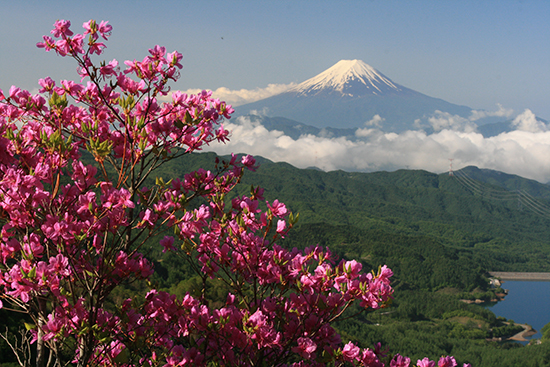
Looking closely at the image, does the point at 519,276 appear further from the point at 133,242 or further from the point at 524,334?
the point at 133,242

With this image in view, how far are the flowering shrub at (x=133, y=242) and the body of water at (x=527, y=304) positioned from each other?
455ft

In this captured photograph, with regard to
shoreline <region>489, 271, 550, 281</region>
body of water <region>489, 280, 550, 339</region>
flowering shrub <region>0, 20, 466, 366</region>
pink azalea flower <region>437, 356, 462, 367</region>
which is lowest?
body of water <region>489, 280, 550, 339</region>

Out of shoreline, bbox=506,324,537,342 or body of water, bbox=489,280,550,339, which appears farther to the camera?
body of water, bbox=489,280,550,339

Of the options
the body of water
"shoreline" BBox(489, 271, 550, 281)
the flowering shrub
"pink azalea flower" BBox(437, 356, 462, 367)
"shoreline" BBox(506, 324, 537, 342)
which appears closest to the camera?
the flowering shrub

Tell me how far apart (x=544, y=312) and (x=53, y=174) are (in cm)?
16973

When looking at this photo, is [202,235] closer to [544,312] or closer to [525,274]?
[544,312]

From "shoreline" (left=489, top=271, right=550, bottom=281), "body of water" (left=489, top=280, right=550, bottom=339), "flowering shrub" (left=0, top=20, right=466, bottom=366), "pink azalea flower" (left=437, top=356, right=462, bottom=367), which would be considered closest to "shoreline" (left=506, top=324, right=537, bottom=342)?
"body of water" (left=489, top=280, right=550, bottom=339)

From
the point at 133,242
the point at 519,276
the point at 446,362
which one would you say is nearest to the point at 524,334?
the point at 519,276

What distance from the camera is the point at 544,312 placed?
457 feet

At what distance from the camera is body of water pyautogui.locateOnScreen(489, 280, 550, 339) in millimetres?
134100

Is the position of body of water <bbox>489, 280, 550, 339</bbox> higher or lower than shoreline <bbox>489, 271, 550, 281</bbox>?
lower

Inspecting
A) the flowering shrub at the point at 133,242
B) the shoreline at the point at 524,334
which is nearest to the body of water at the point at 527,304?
the shoreline at the point at 524,334

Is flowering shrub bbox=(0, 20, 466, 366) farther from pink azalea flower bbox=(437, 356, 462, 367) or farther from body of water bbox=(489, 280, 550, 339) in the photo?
body of water bbox=(489, 280, 550, 339)

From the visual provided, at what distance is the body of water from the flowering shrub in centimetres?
13871
